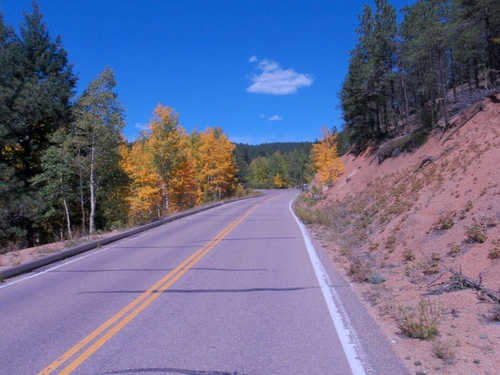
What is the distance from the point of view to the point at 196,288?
6.66 meters

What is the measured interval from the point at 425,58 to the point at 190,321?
22.8 meters

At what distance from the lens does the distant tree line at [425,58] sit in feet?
54.8

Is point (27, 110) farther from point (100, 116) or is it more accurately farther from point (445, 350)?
point (445, 350)

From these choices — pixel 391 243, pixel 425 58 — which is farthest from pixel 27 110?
pixel 425 58

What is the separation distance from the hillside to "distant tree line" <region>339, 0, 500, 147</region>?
12.0ft

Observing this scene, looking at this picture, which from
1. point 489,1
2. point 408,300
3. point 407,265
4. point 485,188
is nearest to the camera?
point 408,300

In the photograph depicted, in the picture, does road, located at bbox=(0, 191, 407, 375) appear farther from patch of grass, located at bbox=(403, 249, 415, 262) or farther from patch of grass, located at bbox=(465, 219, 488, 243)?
patch of grass, located at bbox=(465, 219, 488, 243)

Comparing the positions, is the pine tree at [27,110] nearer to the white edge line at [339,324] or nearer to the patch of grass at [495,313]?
the white edge line at [339,324]

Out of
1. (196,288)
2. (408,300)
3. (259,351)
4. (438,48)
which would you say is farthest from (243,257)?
(438,48)

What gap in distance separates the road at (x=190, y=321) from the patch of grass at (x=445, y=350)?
17.2 inches

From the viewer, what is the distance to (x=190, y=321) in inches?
197

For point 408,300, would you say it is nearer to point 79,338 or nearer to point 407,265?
point 407,265

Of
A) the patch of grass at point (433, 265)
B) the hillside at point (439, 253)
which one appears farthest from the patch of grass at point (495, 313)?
the patch of grass at point (433, 265)

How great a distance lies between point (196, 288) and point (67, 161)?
17721mm
